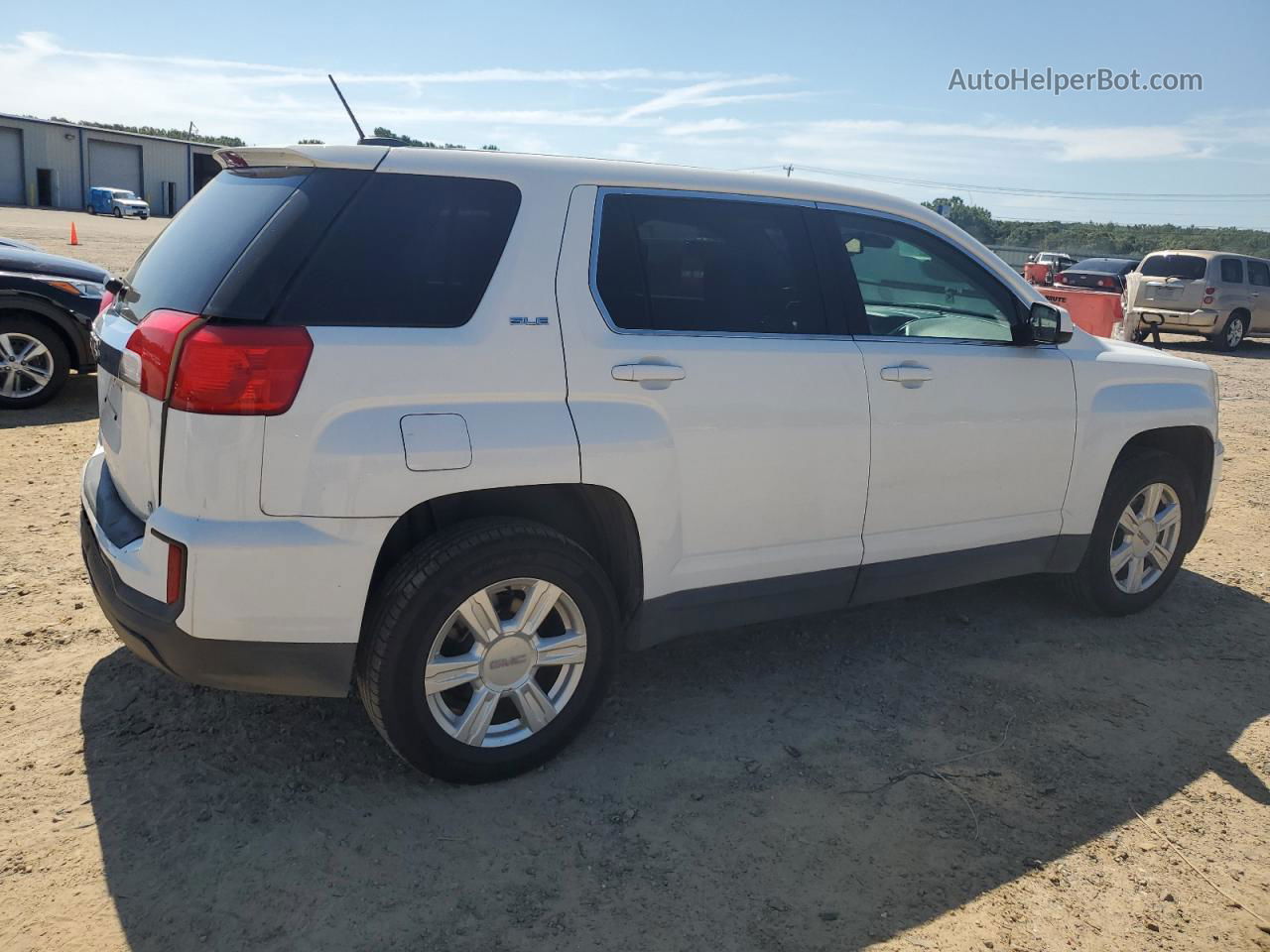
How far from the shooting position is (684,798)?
3.26 meters

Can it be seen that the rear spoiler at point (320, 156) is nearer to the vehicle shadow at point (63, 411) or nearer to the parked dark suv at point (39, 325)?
the vehicle shadow at point (63, 411)

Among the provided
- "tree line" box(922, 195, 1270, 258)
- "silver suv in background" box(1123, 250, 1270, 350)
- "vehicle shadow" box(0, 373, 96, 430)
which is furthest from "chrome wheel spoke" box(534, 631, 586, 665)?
"tree line" box(922, 195, 1270, 258)

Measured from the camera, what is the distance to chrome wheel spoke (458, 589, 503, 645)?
3.07 metres

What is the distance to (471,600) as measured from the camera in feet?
10.1

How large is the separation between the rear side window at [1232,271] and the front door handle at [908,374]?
18215 millimetres

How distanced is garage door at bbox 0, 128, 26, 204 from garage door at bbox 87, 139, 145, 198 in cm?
449

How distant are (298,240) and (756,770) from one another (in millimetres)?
2226

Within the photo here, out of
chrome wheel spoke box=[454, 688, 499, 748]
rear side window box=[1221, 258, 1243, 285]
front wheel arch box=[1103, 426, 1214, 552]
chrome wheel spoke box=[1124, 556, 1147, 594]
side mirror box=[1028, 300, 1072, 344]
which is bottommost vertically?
chrome wheel spoke box=[454, 688, 499, 748]

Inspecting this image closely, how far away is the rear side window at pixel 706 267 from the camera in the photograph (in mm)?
3383

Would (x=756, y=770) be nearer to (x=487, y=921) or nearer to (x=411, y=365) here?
(x=487, y=921)

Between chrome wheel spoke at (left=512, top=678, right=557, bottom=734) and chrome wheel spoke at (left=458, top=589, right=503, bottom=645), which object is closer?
chrome wheel spoke at (left=458, top=589, right=503, bottom=645)

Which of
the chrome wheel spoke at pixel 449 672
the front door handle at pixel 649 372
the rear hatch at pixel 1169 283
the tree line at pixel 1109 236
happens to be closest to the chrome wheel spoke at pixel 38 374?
the chrome wheel spoke at pixel 449 672

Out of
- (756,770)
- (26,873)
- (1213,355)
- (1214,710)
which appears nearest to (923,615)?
(1214,710)

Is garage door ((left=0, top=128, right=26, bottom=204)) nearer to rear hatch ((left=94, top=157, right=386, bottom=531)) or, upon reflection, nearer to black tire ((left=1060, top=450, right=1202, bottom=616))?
rear hatch ((left=94, top=157, right=386, bottom=531))
